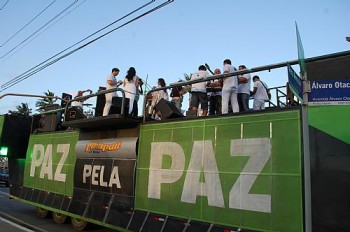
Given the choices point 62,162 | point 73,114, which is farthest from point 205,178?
point 62,162

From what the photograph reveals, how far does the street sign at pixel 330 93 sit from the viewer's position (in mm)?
4785

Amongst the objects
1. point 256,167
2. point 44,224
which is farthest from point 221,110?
point 44,224

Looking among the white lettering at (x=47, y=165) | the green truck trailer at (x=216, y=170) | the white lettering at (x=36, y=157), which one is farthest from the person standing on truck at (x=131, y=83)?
the white lettering at (x=36, y=157)

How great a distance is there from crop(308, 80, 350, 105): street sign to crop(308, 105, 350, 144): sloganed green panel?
683mm

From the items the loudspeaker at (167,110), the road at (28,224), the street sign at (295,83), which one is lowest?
the road at (28,224)

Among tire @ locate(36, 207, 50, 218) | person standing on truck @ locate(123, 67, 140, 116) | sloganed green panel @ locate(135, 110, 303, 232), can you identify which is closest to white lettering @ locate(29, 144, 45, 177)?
tire @ locate(36, 207, 50, 218)

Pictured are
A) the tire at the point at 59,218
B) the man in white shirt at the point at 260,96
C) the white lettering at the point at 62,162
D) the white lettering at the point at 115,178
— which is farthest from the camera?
the tire at the point at 59,218

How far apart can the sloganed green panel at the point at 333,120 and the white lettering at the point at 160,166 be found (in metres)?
2.82

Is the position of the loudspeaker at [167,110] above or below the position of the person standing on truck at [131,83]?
below

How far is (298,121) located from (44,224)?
9328 mm

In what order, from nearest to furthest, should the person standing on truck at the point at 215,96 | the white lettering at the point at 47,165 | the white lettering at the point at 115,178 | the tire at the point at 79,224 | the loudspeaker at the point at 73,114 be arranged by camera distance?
the person standing on truck at the point at 215,96 < the white lettering at the point at 115,178 < the tire at the point at 79,224 < the loudspeaker at the point at 73,114 < the white lettering at the point at 47,165

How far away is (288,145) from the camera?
5957 mm

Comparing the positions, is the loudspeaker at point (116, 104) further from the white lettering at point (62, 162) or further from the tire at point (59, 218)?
the tire at point (59, 218)

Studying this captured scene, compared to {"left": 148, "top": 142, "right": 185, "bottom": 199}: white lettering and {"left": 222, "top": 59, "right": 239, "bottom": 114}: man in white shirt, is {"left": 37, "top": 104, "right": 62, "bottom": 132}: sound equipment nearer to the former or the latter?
{"left": 148, "top": 142, "right": 185, "bottom": 199}: white lettering
